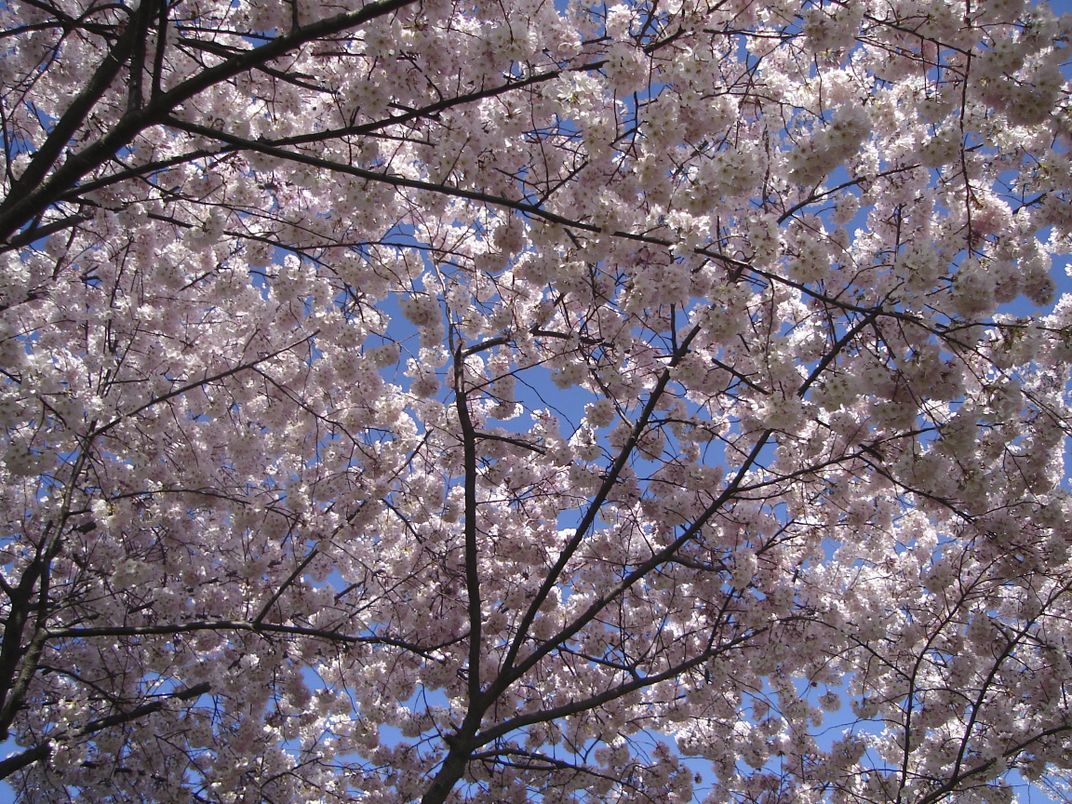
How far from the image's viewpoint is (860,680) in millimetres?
8086

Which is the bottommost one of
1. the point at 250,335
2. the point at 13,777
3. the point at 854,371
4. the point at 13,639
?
the point at 13,777

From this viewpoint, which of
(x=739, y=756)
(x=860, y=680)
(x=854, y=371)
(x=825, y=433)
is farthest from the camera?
(x=739, y=756)

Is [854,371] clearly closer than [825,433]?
Yes

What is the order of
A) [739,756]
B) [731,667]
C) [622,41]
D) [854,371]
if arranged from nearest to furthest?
[622,41] → [854,371] → [731,667] → [739,756]

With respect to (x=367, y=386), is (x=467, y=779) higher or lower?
lower

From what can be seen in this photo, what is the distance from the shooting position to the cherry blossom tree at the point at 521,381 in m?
4.14

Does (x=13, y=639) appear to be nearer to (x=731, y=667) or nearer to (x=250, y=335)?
(x=250, y=335)

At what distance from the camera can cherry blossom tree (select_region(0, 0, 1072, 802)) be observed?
4145 millimetres

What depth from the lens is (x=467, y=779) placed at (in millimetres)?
7414

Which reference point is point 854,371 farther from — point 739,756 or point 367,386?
point 739,756

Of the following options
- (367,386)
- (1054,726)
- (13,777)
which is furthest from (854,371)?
(13,777)

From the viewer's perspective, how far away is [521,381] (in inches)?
230

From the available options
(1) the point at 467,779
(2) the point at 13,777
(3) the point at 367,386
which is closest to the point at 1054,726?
(1) the point at 467,779

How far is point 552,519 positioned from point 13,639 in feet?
14.5
